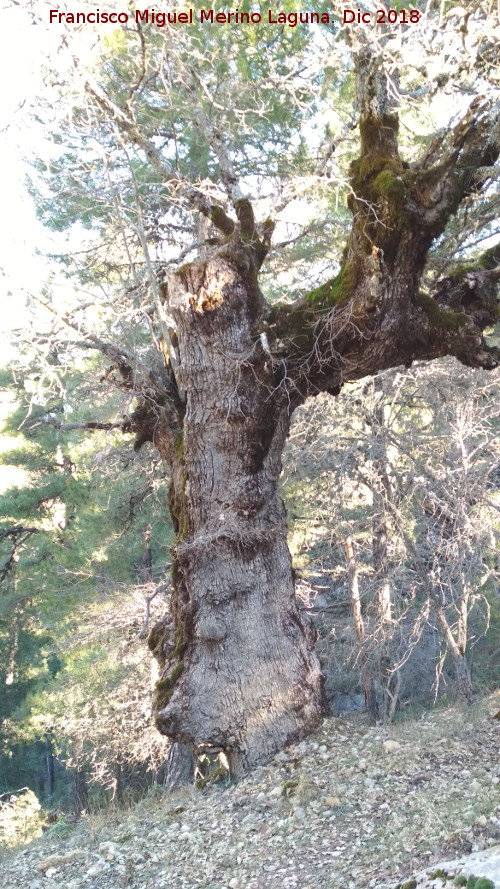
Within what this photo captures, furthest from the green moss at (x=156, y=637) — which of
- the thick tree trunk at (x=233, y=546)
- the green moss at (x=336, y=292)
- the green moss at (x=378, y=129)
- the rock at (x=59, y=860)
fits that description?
the green moss at (x=378, y=129)

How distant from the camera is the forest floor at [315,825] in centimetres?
341

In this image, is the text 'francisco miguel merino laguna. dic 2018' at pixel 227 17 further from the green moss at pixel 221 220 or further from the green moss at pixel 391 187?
the green moss at pixel 221 220

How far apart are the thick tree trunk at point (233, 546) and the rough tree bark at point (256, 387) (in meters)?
0.01

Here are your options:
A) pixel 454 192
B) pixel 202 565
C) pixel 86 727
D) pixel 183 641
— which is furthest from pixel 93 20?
pixel 86 727

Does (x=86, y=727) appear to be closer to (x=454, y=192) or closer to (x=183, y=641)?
(x=183, y=641)

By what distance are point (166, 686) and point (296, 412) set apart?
449cm

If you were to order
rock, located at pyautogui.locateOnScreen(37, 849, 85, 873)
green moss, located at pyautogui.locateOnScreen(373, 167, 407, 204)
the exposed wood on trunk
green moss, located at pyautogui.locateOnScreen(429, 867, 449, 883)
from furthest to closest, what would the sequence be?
the exposed wood on trunk → green moss, located at pyautogui.locateOnScreen(373, 167, 407, 204) → rock, located at pyautogui.locateOnScreen(37, 849, 85, 873) → green moss, located at pyautogui.locateOnScreen(429, 867, 449, 883)

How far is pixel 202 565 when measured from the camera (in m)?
5.33

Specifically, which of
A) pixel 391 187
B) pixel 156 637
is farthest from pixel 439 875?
pixel 391 187

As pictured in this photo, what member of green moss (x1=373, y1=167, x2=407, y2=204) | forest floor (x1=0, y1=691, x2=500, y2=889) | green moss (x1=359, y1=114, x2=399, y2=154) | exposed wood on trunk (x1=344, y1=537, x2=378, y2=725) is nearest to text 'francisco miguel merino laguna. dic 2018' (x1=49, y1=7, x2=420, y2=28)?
green moss (x1=359, y1=114, x2=399, y2=154)

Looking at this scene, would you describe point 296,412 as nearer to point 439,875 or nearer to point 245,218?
point 245,218

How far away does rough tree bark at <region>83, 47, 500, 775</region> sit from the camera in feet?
16.3

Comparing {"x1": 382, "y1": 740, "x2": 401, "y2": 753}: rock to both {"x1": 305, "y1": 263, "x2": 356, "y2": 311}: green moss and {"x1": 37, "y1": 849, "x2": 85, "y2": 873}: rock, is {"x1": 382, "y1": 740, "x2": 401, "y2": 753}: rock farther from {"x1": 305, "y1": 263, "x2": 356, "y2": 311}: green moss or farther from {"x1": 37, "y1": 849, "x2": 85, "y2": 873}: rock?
{"x1": 305, "y1": 263, "x2": 356, "y2": 311}: green moss

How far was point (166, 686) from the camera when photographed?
17.1 feet
